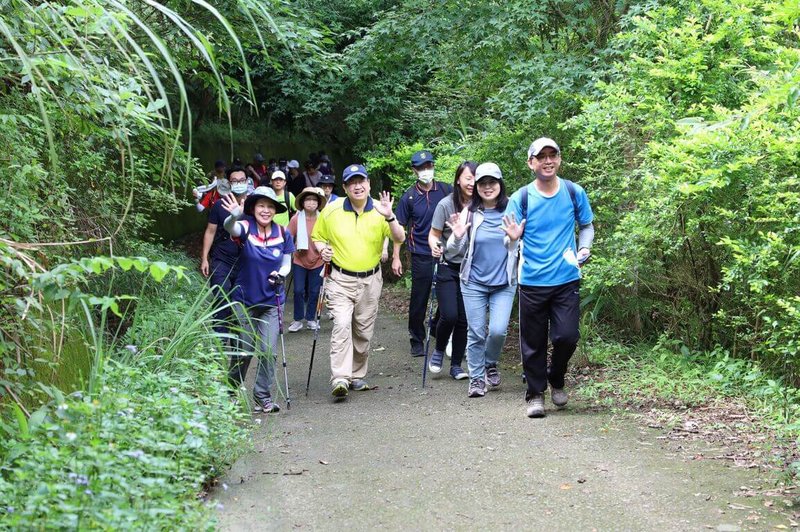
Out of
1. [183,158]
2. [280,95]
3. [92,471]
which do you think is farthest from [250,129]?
[92,471]

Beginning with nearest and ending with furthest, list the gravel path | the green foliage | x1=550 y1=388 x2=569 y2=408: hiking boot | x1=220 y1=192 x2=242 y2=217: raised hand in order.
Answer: the green foliage
the gravel path
x1=550 y1=388 x2=569 y2=408: hiking boot
x1=220 y1=192 x2=242 y2=217: raised hand

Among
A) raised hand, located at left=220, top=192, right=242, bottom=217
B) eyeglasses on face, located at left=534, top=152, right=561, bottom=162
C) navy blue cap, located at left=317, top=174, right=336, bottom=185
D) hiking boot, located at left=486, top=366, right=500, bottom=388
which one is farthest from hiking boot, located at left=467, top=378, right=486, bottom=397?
navy blue cap, located at left=317, top=174, right=336, bottom=185

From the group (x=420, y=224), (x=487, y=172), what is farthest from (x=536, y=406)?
(x=420, y=224)

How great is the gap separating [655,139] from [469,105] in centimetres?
773

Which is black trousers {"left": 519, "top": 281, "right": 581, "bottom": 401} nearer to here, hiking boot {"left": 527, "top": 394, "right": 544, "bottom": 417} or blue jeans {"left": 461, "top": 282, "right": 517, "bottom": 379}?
hiking boot {"left": 527, "top": 394, "right": 544, "bottom": 417}

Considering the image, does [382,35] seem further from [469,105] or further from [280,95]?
[280,95]

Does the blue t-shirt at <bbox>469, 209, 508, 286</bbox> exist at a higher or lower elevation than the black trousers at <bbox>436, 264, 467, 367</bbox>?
higher

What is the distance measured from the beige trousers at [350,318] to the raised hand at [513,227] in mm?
1745

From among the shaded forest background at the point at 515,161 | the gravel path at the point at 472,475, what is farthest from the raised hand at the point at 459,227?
the gravel path at the point at 472,475

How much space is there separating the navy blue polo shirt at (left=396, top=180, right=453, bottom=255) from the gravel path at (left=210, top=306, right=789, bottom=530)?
246cm

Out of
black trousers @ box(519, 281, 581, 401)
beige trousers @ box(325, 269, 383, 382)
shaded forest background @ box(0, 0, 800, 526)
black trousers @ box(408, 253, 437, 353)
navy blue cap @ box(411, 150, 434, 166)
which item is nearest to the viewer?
shaded forest background @ box(0, 0, 800, 526)

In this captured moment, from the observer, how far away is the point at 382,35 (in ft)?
41.7

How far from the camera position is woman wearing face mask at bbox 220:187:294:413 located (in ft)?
25.0

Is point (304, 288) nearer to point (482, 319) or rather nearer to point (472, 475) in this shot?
point (482, 319)
